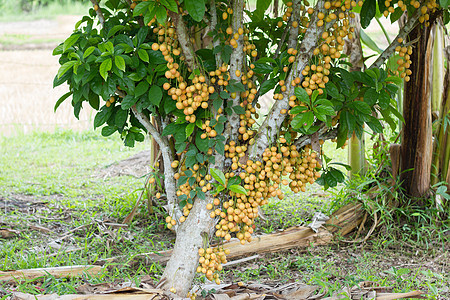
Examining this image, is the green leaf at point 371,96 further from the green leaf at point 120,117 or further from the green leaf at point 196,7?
the green leaf at point 120,117

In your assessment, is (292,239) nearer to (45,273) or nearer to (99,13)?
(45,273)

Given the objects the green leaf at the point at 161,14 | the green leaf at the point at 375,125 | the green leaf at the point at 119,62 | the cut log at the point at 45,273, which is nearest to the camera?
the green leaf at the point at 161,14

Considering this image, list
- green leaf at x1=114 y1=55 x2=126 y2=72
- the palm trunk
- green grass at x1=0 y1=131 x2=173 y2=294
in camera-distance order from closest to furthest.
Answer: green leaf at x1=114 y1=55 x2=126 y2=72
green grass at x1=0 y1=131 x2=173 y2=294
the palm trunk

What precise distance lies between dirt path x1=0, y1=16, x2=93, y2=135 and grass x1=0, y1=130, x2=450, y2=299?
5.07ft

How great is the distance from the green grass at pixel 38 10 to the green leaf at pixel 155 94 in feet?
34.8

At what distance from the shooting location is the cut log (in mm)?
2010

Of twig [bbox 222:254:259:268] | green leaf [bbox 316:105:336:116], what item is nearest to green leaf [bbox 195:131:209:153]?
green leaf [bbox 316:105:336:116]

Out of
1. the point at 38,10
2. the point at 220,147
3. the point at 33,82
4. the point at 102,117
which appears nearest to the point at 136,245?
the point at 102,117

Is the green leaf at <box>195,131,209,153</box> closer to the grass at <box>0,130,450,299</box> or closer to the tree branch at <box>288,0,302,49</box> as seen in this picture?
the tree branch at <box>288,0,302,49</box>

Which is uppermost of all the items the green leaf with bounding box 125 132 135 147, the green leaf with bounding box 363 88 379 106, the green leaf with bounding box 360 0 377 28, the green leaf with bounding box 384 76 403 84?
the green leaf with bounding box 360 0 377 28

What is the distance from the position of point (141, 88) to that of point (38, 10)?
38.0ft

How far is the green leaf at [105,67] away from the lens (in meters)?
1.50

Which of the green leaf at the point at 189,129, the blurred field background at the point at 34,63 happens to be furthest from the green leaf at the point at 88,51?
the blurred field background at the point at 34,63

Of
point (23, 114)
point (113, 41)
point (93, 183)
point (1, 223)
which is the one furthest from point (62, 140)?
point (113, 41)
